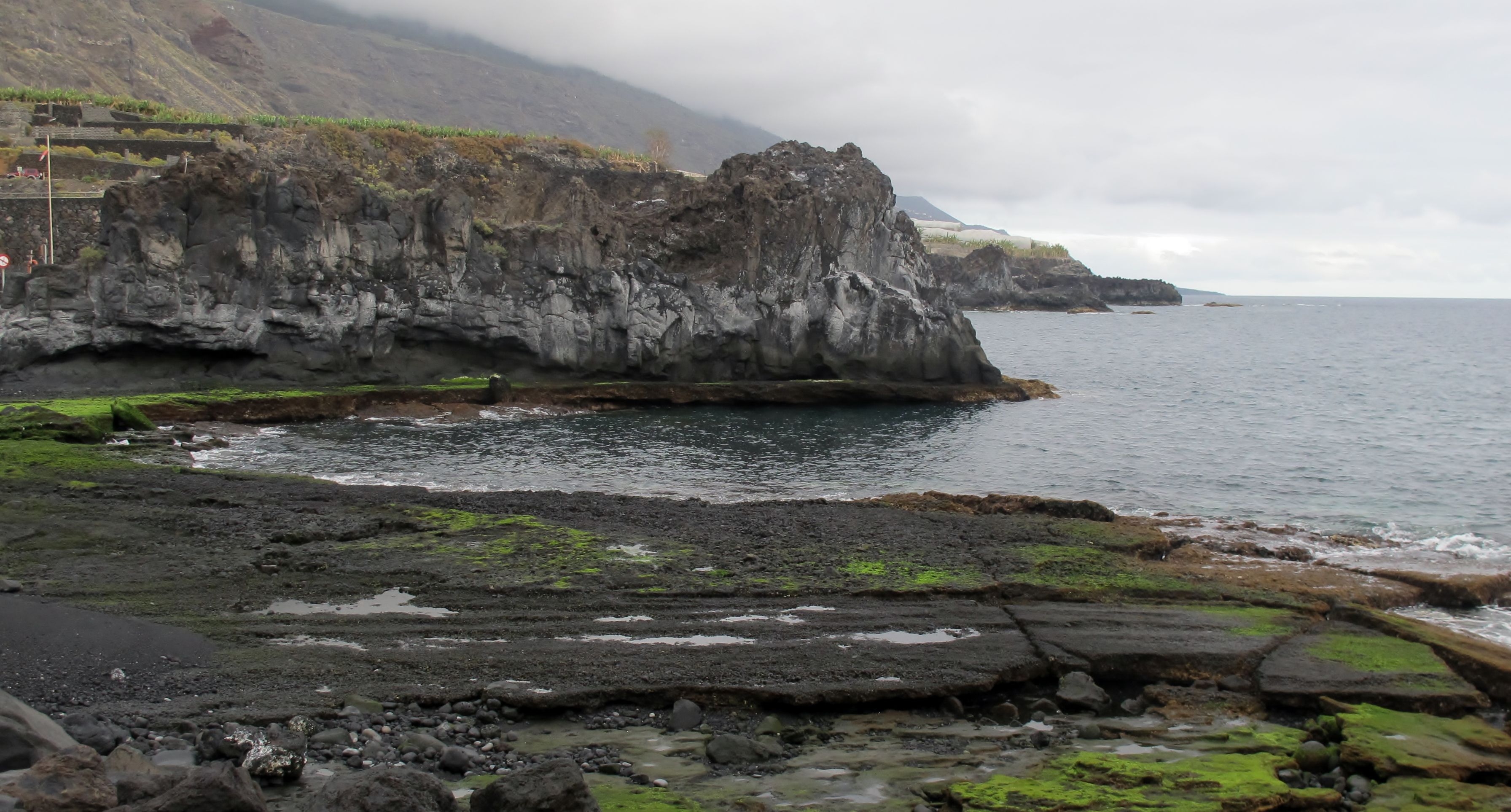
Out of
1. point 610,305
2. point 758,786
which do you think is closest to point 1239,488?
point 758,786

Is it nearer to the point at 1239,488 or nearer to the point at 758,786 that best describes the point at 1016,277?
the point at 1239,488

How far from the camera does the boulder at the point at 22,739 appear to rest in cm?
890

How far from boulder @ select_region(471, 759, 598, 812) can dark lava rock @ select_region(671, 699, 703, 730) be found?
3.69 metres

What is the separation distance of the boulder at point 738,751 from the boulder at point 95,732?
616cm

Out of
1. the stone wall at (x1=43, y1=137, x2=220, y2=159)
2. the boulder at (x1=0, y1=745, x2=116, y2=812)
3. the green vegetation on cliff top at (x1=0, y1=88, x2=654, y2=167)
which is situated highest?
the green vegetation on cliff top at (x1=0, y1=88, x2=654, y2=167)

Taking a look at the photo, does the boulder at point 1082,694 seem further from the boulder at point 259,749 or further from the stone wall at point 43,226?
the stone wall at point 43,226

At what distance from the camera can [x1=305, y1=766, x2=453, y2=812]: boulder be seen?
7977 millimetres

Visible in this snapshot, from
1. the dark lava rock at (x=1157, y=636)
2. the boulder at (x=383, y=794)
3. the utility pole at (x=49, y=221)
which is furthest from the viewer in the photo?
the utility pole at (x=49, y=221)

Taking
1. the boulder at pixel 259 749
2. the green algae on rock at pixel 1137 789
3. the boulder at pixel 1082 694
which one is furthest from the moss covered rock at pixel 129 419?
the green algae on rock at pixel 1137 789

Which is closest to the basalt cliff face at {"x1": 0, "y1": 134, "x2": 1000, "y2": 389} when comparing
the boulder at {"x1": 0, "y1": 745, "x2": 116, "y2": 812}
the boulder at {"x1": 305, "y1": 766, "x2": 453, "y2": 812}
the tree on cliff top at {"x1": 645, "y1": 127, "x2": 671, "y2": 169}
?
the boulder at {"x1": 0, "y1": 745, "x2": 116, "y2": 812}

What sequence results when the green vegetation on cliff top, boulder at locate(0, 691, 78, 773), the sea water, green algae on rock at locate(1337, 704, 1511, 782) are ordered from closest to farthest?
boulder at locate(0, 691, 78, 773), green algae on rock at locate(1337, 704, 1511, 782), the sea water, the green vegetation on cliff top

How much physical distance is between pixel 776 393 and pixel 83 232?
129 ft

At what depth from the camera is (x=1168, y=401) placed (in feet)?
187

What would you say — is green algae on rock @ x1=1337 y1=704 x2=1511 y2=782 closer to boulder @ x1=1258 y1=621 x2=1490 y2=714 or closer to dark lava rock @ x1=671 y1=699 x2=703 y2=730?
boulder @ x1=1258 y1=621 x2=1490 y2=714
